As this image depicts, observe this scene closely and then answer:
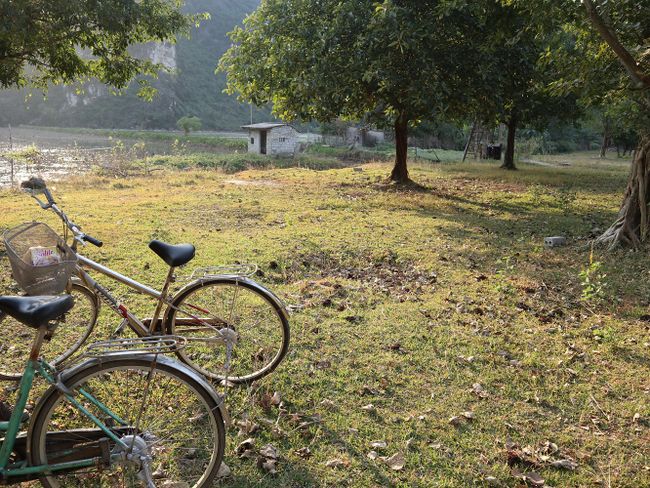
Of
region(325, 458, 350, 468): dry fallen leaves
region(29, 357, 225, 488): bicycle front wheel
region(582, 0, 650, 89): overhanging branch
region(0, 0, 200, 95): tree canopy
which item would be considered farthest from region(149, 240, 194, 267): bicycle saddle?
region(582, 0, 650, 89): overhanging branch

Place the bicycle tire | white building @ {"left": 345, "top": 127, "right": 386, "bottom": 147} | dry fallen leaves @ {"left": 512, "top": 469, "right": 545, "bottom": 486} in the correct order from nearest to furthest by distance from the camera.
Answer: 1. dry fallen leaves @ {"left": 512, "top": 469, "right": 545, "bottom": 486}
2. the bicycle tire
3. white building @ {"left": 345, "top": 127, "right": 386, "bottom": 147}

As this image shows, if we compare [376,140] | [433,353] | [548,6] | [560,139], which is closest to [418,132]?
[376,140]

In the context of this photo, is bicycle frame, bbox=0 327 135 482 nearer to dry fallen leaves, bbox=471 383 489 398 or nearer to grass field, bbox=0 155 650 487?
grass field, bbox=0 155 650 487

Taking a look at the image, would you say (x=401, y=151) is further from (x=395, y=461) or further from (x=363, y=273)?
(x=395, y=461)

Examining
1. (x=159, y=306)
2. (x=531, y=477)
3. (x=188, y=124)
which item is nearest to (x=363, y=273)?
(x=159, y=306)

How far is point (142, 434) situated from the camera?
2.70 meters

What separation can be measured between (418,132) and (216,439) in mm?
49743

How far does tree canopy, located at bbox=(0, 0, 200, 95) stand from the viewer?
777 centimetres

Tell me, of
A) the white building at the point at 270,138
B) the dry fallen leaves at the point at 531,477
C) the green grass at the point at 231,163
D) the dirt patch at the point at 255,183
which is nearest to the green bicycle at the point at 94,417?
the dry fallen leaves at the point at 531,477

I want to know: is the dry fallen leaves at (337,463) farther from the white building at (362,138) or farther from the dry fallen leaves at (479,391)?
the white building at (362,138)

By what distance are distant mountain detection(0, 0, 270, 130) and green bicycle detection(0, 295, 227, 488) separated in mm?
78429

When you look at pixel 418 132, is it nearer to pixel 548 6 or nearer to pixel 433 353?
pixel 548 6

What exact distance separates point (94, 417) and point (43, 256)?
115 cm

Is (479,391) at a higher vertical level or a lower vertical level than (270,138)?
lower
